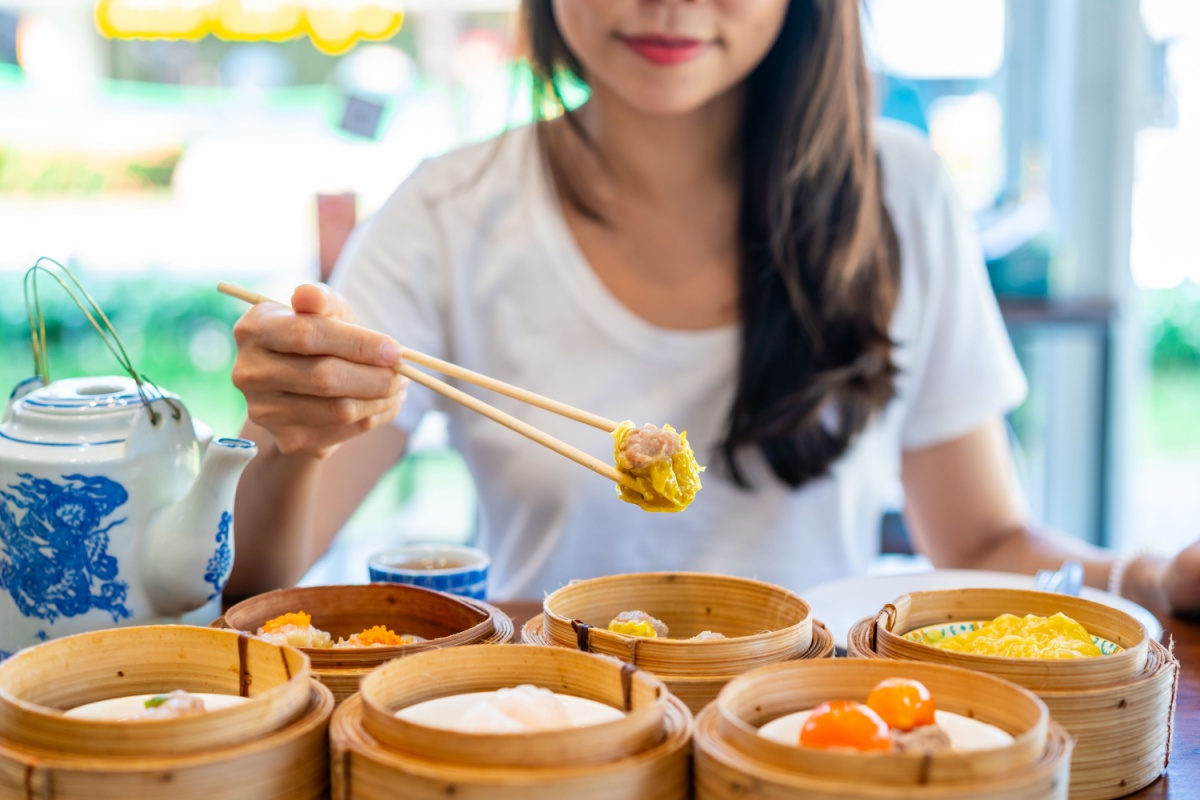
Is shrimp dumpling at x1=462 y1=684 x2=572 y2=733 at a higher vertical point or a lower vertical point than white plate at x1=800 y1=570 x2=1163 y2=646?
higher

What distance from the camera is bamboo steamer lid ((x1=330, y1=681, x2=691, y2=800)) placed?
74 cm

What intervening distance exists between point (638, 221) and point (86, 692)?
131cm

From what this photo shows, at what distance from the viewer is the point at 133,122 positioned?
4422 mm

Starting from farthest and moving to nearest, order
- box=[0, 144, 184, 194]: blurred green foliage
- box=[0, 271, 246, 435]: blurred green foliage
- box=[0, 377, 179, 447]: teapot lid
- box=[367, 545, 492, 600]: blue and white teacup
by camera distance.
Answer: box=[0, 271, 246, 435]: blurred green foliage < box=[0, 144, 184, 194]: blurred green foliage < box=[367, 545, 492, 600]: blue and white teacup < box=[0, 377, 179, 447]: teapot lid

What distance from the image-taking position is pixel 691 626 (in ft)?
3.87

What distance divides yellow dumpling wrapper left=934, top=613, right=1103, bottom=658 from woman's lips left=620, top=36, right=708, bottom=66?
94 centimetres

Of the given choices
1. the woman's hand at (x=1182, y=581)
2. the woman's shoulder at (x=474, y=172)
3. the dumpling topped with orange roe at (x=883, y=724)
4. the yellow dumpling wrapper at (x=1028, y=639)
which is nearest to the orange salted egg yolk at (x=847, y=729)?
the dumpling topped with orange roe at (x=883, y=724)

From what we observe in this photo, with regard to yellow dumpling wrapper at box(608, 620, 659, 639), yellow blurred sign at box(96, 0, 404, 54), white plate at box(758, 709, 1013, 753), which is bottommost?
yellow dumpling wrapper at box(608, 620, 659, 639)

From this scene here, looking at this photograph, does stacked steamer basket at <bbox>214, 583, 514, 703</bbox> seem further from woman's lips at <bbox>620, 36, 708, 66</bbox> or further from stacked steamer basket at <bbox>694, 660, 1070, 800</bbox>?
woman's lips at <bbox>620, 36, 708, 66</bbox>

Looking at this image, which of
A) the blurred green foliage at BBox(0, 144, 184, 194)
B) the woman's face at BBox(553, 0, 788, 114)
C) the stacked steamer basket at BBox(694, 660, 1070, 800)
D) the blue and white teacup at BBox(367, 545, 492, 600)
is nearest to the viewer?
the stacked steamer basket at BBox(694, 660, 1070, 800)

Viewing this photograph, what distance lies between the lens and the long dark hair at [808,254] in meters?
1.86

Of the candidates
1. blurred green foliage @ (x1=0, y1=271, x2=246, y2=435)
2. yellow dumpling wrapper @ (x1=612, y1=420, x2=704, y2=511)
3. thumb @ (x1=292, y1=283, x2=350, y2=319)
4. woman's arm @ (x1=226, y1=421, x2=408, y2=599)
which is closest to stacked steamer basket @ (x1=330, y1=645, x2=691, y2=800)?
yellow dumpling wrapper @ (x1=612, y1=420, x2=704, y2=511)

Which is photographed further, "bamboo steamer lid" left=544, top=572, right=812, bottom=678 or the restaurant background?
the restaurant background

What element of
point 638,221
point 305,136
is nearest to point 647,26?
point 638,221
